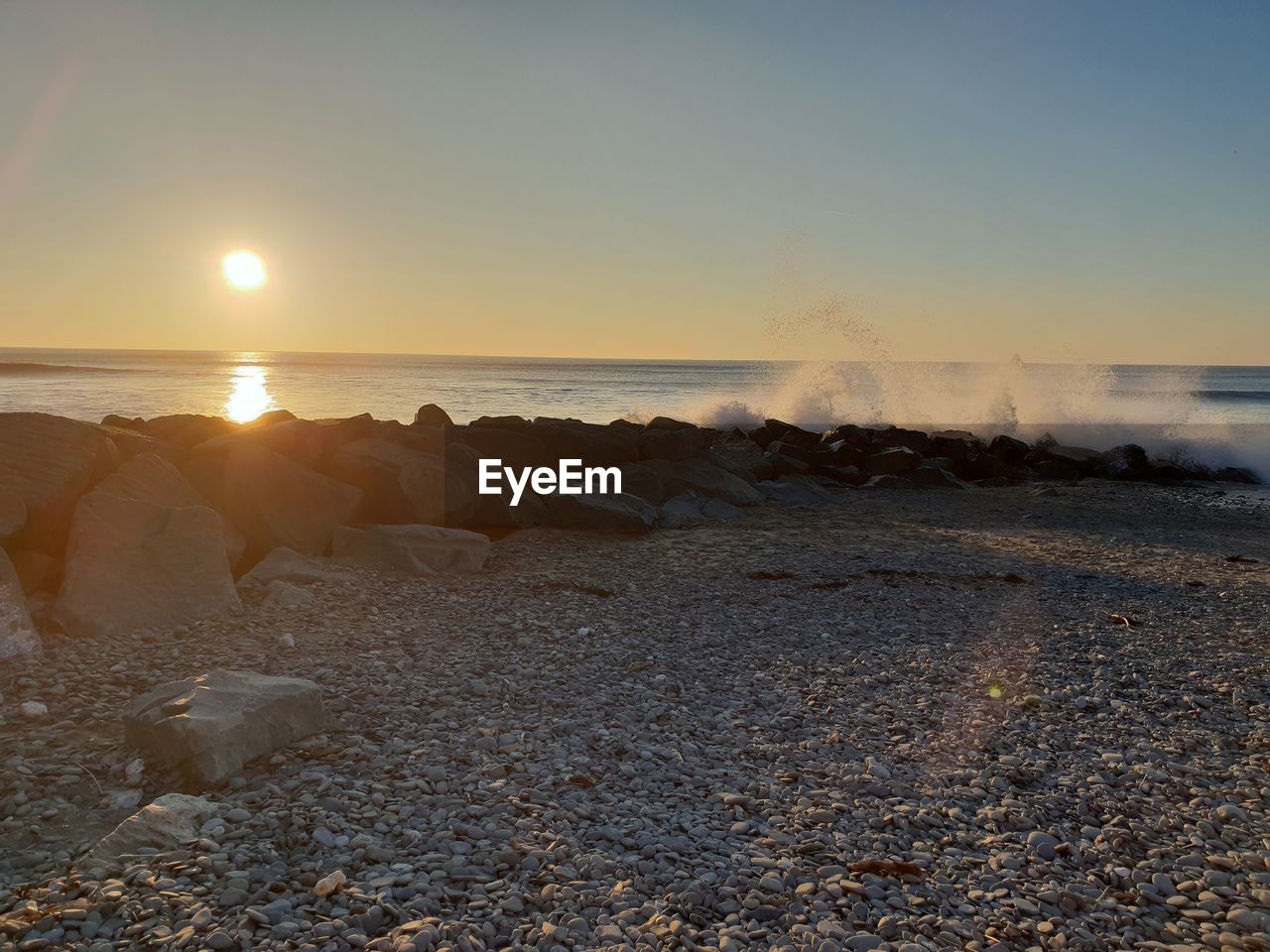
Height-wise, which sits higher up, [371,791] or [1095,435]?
[1095,435]

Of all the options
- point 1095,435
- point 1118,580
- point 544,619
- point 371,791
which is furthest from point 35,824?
point 1095,435

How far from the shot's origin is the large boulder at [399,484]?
1141 centimetres

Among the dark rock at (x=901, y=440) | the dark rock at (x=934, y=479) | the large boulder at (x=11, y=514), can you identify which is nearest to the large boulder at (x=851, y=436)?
the dark rock at (x=901, y=440)

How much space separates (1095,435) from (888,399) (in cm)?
957

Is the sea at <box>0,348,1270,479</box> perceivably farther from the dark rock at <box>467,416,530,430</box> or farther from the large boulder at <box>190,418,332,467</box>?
the large boulder at <box>190,418,332,467</box>

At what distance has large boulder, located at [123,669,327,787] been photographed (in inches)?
189

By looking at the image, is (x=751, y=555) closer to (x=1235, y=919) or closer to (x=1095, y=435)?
(x=1235, y=919)

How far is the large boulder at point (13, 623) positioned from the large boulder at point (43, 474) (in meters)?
1.02

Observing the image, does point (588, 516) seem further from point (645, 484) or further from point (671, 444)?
point (671, 444)


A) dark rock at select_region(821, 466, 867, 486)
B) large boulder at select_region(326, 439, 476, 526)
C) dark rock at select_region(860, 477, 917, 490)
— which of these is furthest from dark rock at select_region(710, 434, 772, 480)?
large boulder at select_region(326, 439, 476, 526)

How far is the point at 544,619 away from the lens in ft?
27.9

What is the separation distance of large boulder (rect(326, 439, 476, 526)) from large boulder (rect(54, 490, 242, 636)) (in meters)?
2.84

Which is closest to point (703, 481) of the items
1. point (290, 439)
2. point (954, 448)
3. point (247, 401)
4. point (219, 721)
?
point (290, 439)

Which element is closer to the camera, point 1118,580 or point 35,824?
point 35,824
